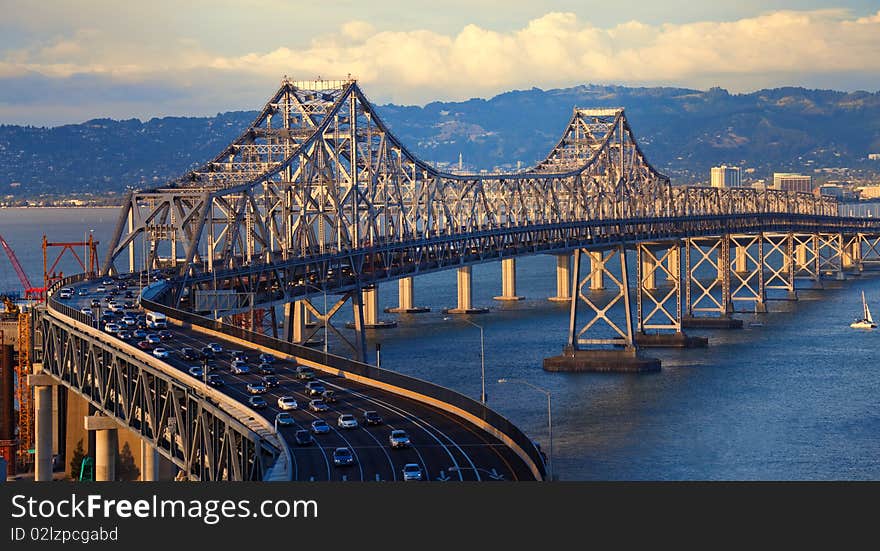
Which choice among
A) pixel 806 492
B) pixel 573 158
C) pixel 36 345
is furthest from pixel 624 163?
pixel 806 492

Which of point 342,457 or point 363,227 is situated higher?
point 363,227

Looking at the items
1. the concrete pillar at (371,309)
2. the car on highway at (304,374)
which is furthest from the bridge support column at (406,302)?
the car on highway at (304,374)

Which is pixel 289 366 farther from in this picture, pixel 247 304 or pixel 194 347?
pixel 247 304

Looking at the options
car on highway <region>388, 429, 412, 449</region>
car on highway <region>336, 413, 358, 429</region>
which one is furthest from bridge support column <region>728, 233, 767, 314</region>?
car on highway <region>388, 429, 412, 449</region>

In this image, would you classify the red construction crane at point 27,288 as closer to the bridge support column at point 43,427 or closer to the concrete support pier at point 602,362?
the bridge support column at point 43,427

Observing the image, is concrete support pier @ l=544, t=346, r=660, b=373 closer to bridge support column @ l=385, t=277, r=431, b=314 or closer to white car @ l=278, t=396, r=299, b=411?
bridge support column @ l=385, t=277, r=431, b=314

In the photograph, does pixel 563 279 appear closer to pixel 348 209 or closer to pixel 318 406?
pixel 348 209

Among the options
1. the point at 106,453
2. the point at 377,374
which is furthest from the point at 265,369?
the point at 106,453
